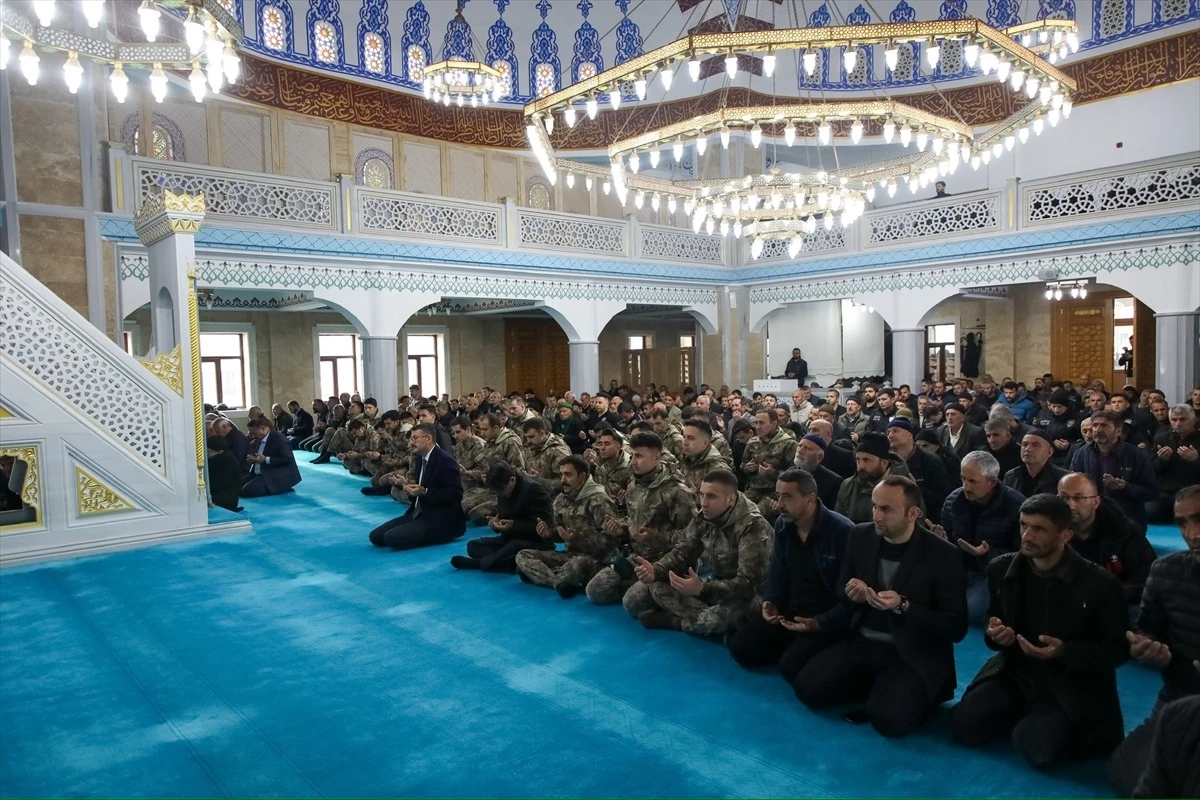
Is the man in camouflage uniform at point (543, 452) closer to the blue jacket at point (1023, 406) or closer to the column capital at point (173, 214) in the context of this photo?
the column capital at point (173, 214)

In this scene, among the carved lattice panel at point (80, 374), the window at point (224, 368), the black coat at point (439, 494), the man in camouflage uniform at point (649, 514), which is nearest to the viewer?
the man in camouflage uniform at point (649, 514)

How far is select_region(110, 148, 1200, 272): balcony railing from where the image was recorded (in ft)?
31.7

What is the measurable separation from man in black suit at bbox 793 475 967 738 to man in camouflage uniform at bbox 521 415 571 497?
368cm

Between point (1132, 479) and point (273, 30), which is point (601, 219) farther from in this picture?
point (1132, 479)

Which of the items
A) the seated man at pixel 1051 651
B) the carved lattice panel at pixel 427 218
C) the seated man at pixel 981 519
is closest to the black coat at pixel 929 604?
the seated man at pixel 1051 651

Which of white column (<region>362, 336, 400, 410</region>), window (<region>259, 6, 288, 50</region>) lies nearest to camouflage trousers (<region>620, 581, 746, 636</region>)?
white column (<region>362, 336, 400, 410</region>)

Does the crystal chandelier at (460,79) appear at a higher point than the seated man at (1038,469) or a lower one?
higher

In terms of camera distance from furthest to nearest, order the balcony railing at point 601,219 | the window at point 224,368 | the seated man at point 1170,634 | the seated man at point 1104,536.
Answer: the window at point 224,368 → the balcony railing at point 601,219 → the seated man at point 1104,536 → the seated man at point 1170,634

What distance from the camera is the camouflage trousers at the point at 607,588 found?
4586 millimetres

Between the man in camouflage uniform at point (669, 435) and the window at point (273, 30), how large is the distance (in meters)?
9.46

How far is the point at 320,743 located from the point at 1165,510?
21.1ft

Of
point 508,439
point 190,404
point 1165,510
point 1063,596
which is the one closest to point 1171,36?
point 1165,510

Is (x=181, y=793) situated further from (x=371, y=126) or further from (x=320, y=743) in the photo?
(x=371, y=126)

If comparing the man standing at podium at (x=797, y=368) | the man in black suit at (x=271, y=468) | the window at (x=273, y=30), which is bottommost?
the man in black suit at (x=271, y=468)
